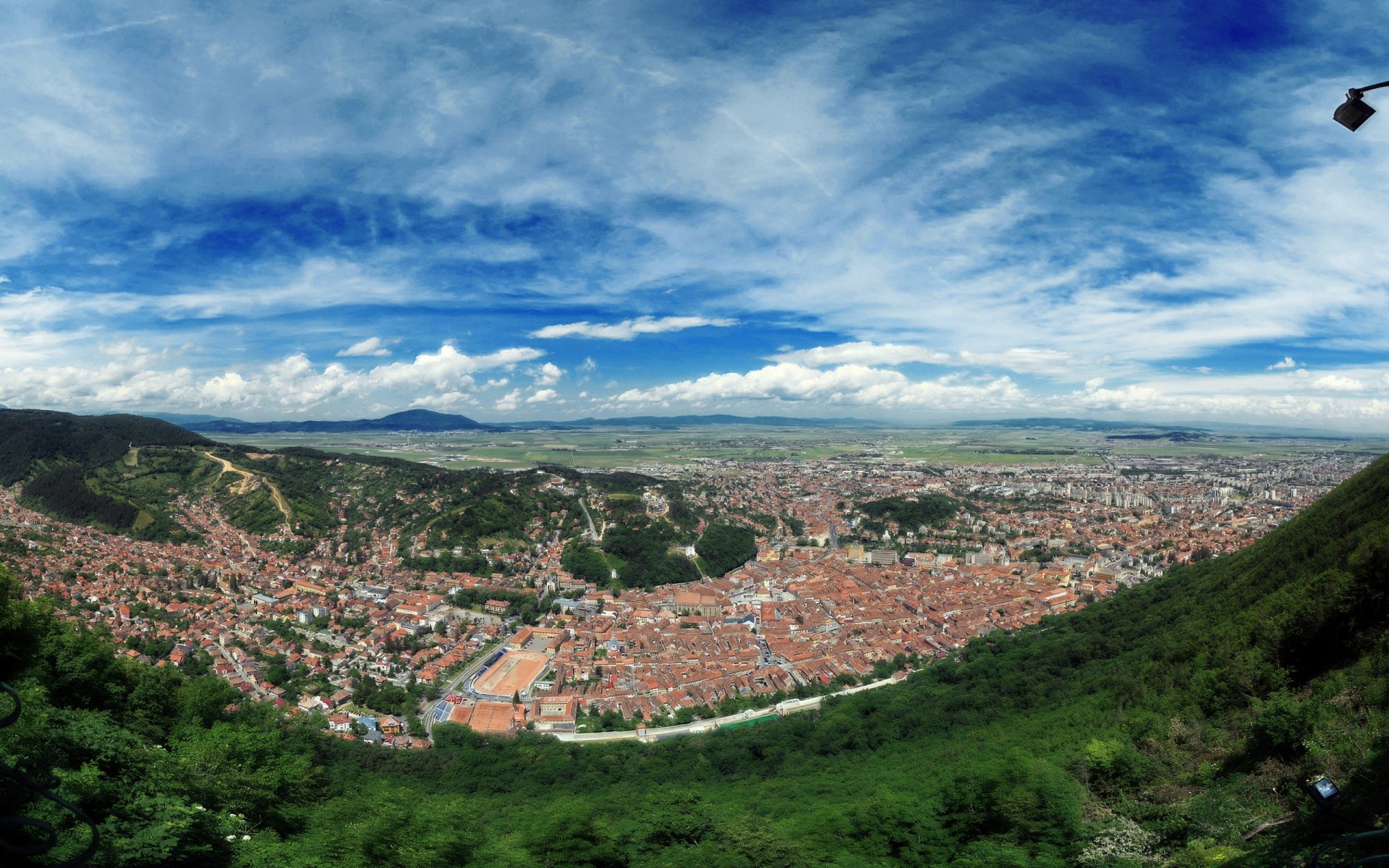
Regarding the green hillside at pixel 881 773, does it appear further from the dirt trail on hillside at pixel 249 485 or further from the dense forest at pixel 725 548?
the dirt trail on hillside at pixel 249 485

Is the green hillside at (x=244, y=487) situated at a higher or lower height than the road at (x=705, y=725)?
higher

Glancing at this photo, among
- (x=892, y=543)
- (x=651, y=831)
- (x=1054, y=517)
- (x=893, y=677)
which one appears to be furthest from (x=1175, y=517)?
(x=651, y=831)

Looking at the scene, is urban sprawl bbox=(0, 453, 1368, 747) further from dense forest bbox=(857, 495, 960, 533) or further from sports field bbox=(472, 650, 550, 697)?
dense forest bbox=(857, 495, 960, 533)

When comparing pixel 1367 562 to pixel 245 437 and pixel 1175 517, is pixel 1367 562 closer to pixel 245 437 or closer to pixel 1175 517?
pixel 1175 517

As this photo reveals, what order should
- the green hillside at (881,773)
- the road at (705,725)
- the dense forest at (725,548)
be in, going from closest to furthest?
the green hillside at (881,773)
the road at (705,725)
the dense forest at (725,548)

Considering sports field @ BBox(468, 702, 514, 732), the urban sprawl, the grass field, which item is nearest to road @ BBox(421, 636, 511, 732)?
the urban sprawl

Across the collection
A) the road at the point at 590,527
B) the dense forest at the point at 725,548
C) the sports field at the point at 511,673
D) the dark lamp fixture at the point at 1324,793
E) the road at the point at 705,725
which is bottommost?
the road at the point at 705,725

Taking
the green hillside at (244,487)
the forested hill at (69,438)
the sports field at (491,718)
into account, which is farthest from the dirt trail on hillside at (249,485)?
the sports field at (491,718)

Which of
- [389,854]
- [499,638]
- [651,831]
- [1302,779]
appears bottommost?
[499,638]
